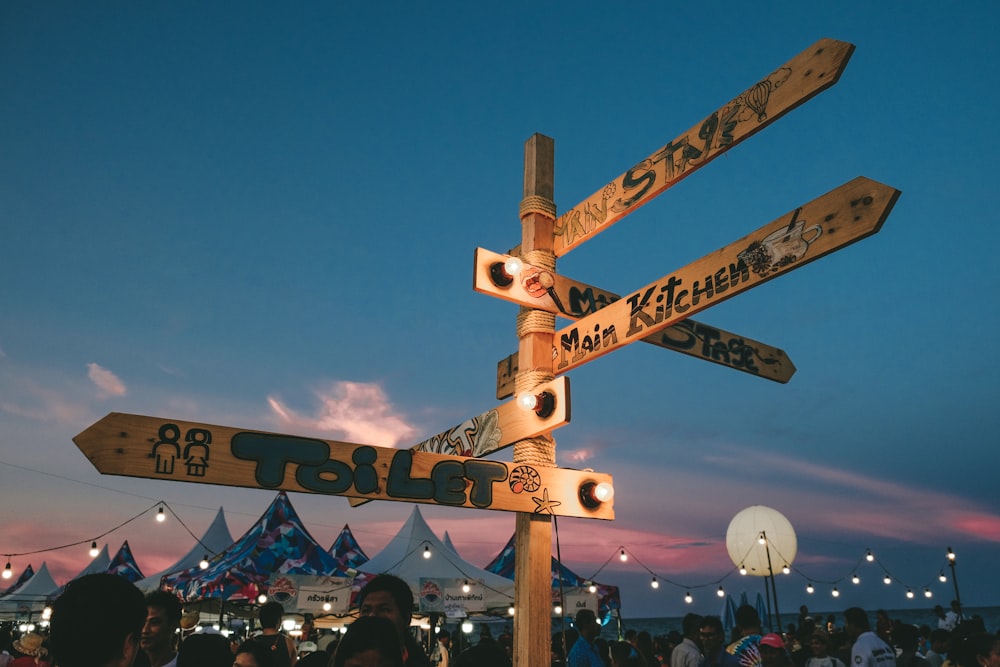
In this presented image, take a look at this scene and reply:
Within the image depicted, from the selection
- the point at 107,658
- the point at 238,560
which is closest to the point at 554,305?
the point at 107,658

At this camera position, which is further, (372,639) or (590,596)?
(590,596)

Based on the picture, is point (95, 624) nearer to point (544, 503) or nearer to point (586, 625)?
point (544, 503)

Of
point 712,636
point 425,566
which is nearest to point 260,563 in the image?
point 425,566

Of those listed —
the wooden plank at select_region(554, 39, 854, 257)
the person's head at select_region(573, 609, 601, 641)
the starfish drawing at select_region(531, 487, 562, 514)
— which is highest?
the wooden plank at select_region(554, 39, 854, 257)

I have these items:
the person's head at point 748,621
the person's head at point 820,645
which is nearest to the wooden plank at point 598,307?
the person's head at point 748,621

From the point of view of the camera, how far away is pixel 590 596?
16391 millimetres

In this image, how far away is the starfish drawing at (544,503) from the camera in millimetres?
5152

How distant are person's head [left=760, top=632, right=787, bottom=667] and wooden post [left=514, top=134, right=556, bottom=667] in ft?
5.90

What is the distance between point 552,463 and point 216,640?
272 centimetres

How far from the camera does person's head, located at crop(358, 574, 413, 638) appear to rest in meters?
3.58

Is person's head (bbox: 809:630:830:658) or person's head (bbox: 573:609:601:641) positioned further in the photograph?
person's head (bbox: 573:609:601:641)

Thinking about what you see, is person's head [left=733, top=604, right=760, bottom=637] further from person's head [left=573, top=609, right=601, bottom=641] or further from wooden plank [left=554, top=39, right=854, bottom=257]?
wooden plank [left=554, top=39, right=854, bottom=257]

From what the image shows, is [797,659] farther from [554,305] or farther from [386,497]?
[386,497]

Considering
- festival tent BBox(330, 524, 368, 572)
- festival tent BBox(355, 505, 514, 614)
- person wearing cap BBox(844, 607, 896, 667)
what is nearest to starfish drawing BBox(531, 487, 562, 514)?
person wearing cap BBox(844, 607, 896, 667)
